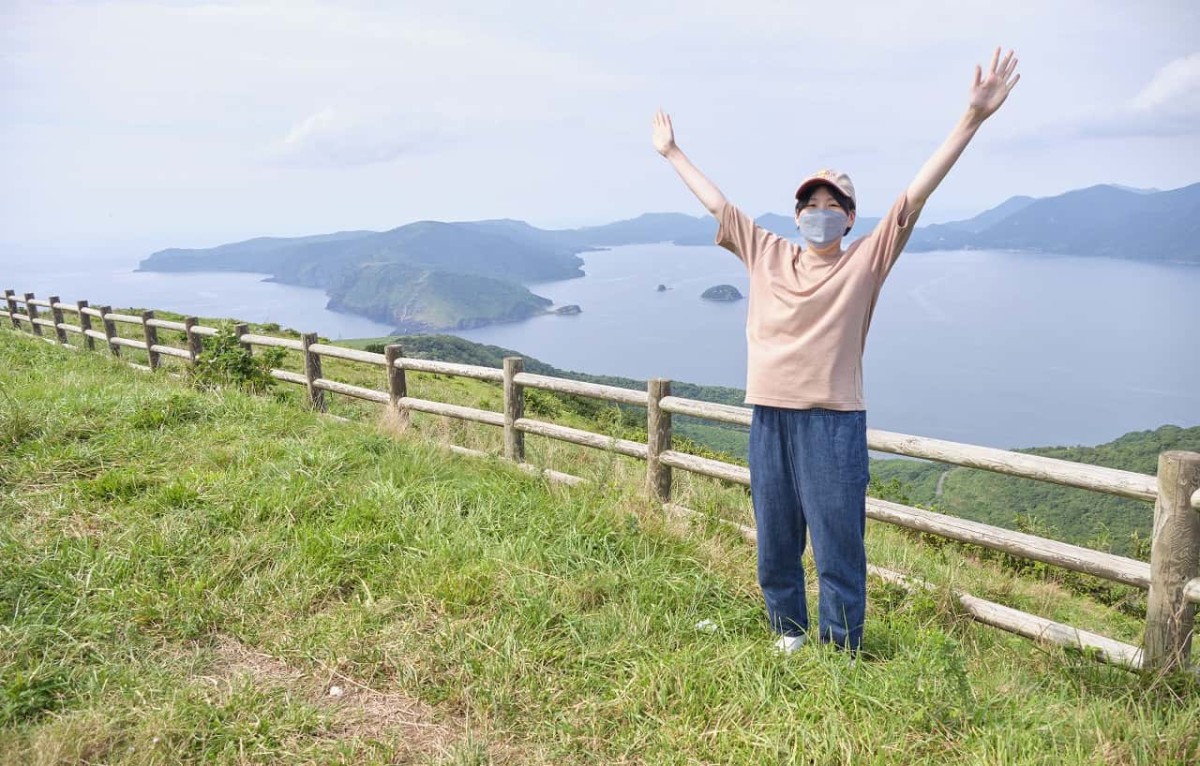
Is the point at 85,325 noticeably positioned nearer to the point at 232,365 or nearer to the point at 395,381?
the point at 232,365

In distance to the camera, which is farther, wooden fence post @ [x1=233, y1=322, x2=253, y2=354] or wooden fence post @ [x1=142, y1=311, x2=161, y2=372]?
wooden fence post @ [x1=142, y1=311, x2=161, y2=372]

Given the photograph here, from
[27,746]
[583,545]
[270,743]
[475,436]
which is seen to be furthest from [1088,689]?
[475,436]

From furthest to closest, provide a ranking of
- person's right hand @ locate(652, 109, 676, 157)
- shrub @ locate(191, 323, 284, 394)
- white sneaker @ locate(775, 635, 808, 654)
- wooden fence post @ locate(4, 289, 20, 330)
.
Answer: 1. wooden fence post @ locate(4, 289, 20, 330)
2. shrub @ locate(191, 323, 284, 394)
3. person's right hand @ locate(652, 109, 676, 157)
4. white sneaker @ locate(775, 635, 808, 654)

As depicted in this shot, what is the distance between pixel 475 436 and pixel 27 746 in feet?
15.5

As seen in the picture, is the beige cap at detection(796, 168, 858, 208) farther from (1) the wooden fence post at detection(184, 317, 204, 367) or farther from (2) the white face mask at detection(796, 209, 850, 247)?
(1) the wooden fence post at detection(184, 317, 204, 367)

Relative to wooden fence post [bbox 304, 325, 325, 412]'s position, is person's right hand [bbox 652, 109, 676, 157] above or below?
above

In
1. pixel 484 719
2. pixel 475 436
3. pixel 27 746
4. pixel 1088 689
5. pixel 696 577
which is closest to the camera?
pixel 27 746

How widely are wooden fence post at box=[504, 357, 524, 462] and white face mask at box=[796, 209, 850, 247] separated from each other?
3672 millimetres

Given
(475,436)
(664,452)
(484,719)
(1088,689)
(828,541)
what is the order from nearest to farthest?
(484,719), (828,541), (1088,689), (664,452), (475,436)

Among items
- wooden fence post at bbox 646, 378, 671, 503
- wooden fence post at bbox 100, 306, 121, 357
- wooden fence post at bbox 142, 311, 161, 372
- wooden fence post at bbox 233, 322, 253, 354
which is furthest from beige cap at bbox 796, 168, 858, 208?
wooden fence post at bbox 100, 306, 121, 357

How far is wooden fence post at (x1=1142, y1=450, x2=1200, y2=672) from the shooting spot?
10.0 feet

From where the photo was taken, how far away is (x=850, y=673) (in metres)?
2.79

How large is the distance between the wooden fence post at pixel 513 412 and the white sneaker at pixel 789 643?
11.4 ft

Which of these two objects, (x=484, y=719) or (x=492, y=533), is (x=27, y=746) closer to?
(x=484, y=719)
